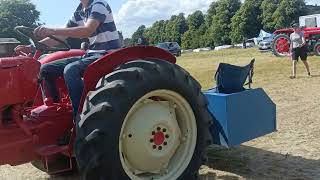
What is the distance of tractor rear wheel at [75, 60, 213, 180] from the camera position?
11.9 feet

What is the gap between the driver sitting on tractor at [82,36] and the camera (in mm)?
4160

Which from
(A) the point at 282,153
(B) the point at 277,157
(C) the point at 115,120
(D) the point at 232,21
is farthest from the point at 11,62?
(D) the point at 232,21

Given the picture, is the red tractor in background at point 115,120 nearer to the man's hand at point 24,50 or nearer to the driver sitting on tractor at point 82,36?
the driver sitting on tractor at point 82,36

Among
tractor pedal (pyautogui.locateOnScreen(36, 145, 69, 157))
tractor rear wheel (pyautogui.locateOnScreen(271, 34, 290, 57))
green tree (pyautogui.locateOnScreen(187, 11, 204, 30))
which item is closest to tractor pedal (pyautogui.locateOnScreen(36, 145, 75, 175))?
tractor pedal (pyautogui.locateOnScreen(36, 145, 69, 157))

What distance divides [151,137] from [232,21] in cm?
6249

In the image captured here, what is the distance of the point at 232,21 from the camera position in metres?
65.0

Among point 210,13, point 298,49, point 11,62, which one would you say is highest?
point 210,13

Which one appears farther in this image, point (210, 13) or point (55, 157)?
point (210, 13)

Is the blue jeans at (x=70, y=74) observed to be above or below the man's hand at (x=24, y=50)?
below

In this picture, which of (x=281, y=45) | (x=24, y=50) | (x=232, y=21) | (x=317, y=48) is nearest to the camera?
(x=24, y=50)

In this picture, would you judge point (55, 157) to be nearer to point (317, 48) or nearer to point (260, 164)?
point (260, 164)

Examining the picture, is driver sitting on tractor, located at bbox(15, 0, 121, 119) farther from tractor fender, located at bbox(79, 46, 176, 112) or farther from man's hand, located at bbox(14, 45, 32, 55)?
tractor fender, located at bbox(79, 46, 176, 112)

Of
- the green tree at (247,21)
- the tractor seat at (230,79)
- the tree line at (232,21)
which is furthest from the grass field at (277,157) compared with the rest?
the green tree at (247,21)

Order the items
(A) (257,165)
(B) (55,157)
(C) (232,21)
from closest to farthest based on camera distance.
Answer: (B) (55,157)
(A) (257,165)
(C) (232,21)
